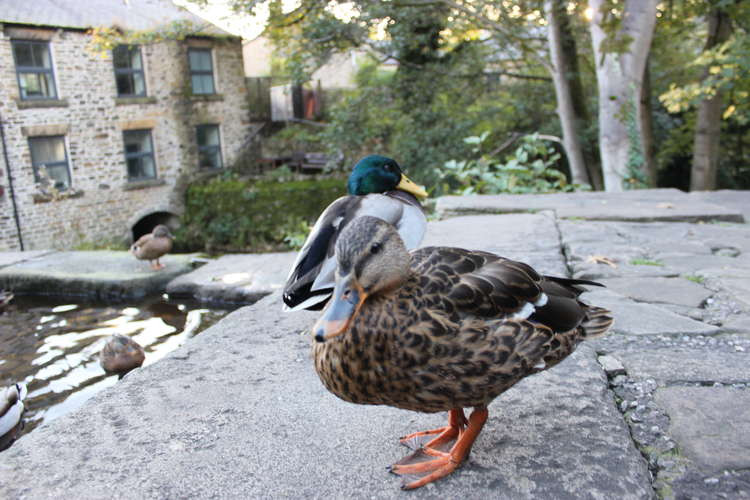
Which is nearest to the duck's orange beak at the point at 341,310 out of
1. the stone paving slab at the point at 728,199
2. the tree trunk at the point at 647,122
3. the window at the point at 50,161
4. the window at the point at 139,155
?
the stone paving slab at the point at 728,199

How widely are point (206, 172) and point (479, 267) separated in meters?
18.4

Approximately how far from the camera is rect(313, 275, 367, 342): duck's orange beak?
134cm

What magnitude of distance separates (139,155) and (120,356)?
49.5ft

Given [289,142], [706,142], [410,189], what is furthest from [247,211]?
[410,189]

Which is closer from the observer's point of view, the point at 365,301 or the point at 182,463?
the point at 365,301

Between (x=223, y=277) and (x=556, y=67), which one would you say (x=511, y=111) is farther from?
(x=223, y=277)

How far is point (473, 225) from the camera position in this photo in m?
4.78

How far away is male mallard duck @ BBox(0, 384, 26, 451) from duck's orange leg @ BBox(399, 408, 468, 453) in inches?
87.5

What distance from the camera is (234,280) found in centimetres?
536

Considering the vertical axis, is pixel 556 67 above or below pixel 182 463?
above

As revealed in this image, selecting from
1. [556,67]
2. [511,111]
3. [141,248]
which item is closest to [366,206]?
[141,248]

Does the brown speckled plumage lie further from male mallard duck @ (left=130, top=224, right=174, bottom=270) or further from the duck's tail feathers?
male mallard duck @ (left=130, top=224, right=174, bottom=270)

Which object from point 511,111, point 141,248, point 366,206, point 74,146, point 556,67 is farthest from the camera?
point 74,146

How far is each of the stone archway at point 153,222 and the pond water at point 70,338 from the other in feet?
42.5
